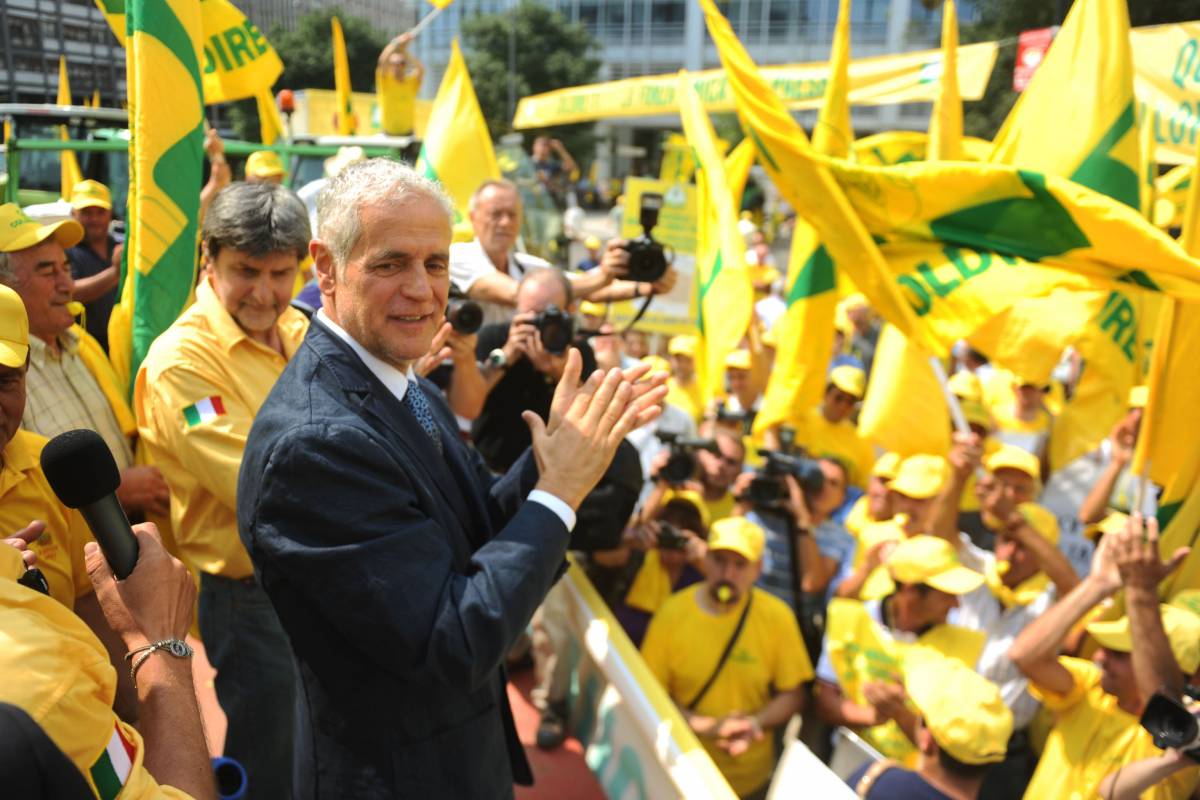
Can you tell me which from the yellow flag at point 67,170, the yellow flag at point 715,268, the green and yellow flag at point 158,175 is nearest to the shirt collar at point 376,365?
the green and yellow flag at point 158,175

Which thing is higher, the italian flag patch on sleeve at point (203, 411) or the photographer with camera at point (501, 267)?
the photographer with camera at point (501, 267)

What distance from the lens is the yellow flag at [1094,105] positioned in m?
3.67

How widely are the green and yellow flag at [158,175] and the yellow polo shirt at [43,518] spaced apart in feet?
3.19

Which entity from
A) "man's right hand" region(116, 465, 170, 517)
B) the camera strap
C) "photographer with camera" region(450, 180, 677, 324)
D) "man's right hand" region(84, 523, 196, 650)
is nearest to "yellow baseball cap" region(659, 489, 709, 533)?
the camera strap

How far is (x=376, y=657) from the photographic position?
4.92 ft

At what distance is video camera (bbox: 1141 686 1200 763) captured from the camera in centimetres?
213

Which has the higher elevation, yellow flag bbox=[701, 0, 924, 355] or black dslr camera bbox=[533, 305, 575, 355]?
yellow flag bbox=[701, 0, 924, 355]

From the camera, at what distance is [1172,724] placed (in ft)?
7.08

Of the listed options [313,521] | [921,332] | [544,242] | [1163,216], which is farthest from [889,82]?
[313,521]

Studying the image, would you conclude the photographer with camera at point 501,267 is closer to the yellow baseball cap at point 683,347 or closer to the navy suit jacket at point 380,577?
the yellow baseball cap at point 683,347

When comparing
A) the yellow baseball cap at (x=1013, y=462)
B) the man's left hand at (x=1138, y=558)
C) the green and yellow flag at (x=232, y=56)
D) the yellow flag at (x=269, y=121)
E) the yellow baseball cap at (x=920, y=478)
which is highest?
the green and yellow flag at (x=232, y=56)

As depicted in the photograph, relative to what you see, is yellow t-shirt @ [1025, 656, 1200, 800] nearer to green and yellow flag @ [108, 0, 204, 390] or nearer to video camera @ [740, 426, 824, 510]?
video camera @ [740, 426, 824, 510]

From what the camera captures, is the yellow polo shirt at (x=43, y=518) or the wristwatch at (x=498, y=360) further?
the wristwatch at (x=498, y=360)

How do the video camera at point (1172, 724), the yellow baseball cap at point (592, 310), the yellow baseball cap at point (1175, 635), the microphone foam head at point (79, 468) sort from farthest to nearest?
the yellow baseball cap at point (592, 310) < the yellow baseball cap at point (1175, 635) < the video camera at point (1172, 724) < the microphone foam head at point (79, 468)
